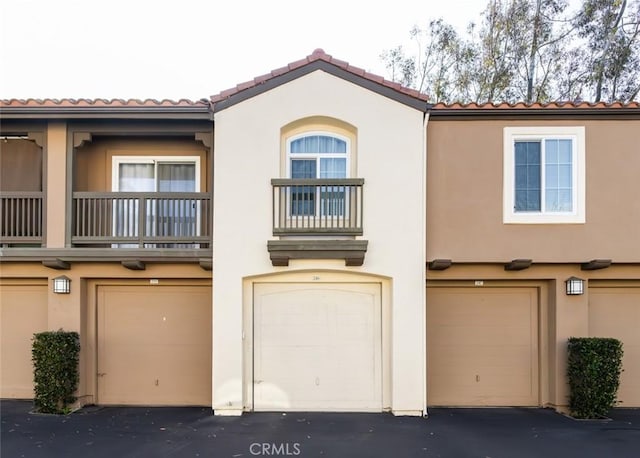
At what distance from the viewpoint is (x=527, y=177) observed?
8141 mm

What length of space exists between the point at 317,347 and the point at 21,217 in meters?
6.41

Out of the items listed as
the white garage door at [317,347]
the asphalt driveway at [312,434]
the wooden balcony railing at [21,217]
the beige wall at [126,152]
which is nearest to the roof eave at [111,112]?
the beige wall at [126,152]

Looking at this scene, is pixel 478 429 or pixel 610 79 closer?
pixel 478 429

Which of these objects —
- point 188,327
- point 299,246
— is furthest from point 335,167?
point 188,327

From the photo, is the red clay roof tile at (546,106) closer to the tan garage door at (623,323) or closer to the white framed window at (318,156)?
the white framed window at (318,156)

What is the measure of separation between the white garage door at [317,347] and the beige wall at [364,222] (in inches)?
17.2

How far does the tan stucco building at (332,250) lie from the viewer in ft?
25.4

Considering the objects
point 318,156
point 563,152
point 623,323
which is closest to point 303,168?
point 318,156

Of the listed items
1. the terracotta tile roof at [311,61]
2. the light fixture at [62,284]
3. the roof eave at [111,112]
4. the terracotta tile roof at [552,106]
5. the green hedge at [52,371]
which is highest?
the terracotta tile roof at [311,61]

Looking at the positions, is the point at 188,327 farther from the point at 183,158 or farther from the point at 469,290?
the point at 469,290

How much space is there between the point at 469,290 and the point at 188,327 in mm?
5798

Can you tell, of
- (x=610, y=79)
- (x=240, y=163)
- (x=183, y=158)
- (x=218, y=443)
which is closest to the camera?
(x=218, y=443)

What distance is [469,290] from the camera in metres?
8.69

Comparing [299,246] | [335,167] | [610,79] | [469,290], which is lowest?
[469,290]
